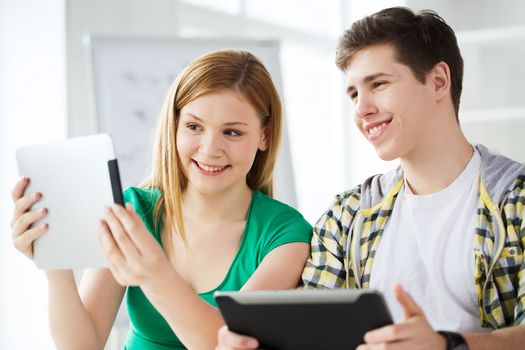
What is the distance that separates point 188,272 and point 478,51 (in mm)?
3409

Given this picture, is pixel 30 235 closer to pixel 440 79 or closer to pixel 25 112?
pixel 440 79

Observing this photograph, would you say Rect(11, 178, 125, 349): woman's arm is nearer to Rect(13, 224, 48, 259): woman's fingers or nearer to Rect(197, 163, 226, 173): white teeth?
Rect(13, 224, 48, 259): woman's fingers

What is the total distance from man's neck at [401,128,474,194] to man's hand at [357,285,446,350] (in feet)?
1.65

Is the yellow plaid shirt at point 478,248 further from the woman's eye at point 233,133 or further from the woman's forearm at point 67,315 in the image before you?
the woman's forearm at point 67,315

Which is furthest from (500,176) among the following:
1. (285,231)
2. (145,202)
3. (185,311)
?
(145,202)

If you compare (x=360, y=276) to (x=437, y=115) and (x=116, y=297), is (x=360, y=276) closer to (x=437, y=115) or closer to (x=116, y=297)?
(x=437, y=115)

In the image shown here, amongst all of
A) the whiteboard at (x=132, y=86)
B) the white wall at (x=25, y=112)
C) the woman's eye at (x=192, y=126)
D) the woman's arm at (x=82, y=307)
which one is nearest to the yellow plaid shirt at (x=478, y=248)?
the woman's eye at (x=192, y=126)

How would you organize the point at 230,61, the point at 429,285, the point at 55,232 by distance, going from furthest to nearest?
the point at 230,61
the point at 429,285
the point at 55,232

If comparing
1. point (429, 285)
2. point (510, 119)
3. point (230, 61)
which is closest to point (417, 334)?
point (429, 285)

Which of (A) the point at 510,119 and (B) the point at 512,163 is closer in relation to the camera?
(B) the point at 512,163

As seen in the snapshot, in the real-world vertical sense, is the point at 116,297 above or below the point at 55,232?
below

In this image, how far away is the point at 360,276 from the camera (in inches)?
68.0

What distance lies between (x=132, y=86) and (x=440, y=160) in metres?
1.52

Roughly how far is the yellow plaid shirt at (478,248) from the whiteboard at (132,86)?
1194 millimetres
